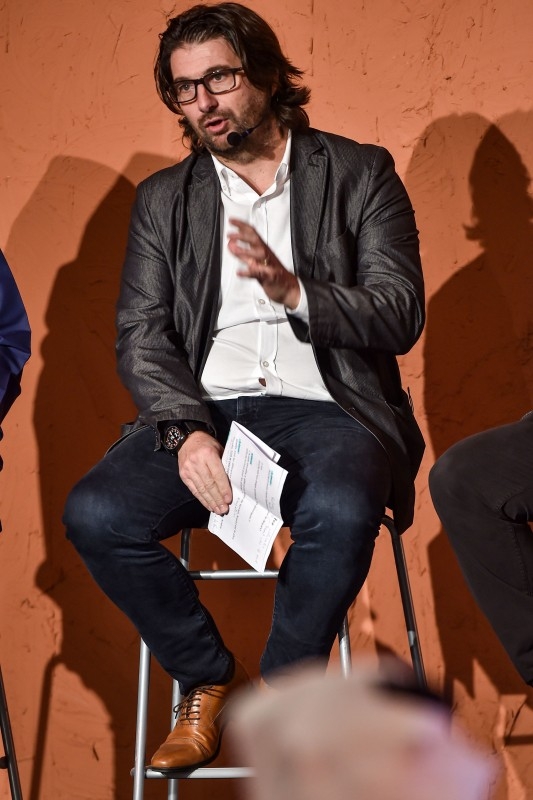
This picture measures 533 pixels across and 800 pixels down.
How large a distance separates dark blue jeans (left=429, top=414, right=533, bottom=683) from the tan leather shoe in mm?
483

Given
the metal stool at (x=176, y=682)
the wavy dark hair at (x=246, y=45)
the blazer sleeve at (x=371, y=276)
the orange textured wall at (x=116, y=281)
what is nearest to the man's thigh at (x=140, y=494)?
the metal stool at (x=176, y=682)

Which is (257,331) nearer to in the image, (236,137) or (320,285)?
(320,285)

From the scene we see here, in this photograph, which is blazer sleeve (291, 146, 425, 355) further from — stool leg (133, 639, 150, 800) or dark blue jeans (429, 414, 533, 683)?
stool leg (133, 639, 150, 800)

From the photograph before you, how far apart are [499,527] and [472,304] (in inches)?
31.8

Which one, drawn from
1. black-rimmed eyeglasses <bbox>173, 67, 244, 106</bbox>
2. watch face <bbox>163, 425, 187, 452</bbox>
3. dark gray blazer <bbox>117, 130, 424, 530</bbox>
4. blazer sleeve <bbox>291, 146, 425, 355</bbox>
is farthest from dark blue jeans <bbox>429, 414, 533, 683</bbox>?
black-rimmed eyeglasses <bbox>173, 67, 244, 106</bbox>

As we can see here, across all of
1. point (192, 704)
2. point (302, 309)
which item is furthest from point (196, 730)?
point (302, 309)

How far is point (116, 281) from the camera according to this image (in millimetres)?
2451

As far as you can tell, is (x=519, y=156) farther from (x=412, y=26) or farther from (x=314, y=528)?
(x=314, y=528)

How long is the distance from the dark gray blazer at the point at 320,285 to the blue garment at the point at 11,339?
0.83 ft

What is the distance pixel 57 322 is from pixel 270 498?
1.05 m

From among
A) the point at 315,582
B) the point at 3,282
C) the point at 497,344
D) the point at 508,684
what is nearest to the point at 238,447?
the point at 315,582

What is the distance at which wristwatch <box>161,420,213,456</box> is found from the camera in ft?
5.87

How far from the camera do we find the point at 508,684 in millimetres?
2287

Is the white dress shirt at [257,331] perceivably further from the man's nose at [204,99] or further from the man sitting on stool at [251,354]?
the man's nose at [204,99]
